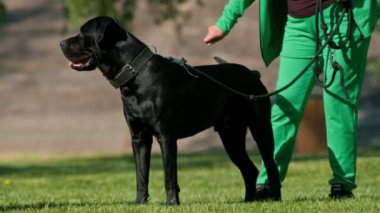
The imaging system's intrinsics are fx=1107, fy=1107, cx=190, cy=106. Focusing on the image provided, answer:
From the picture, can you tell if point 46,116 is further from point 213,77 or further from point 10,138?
point 213,77

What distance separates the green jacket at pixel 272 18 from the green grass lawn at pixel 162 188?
1.29m

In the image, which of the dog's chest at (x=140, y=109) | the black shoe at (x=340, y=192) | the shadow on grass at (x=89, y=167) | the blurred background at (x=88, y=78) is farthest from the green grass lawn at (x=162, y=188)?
the blurred background at (x=88, y=78)

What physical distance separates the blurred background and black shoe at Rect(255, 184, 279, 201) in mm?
9496

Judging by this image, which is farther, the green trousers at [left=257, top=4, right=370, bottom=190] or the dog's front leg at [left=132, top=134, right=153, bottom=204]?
the green trousers at [left=257, top=4, right=370, bottom=190]

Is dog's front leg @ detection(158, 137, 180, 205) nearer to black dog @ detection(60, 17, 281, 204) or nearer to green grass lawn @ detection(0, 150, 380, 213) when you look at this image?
black dog @ detection(60, 17, 281, 204)

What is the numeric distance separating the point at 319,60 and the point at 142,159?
1641 millimetres

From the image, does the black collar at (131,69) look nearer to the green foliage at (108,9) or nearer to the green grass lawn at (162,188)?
the green grass lawn at (162,188)

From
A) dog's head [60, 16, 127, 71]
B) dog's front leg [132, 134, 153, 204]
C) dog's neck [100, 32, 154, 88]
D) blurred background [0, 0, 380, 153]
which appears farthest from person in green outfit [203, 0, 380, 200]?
blurred background [0, 0, 380, 153]

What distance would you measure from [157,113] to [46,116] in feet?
81.4

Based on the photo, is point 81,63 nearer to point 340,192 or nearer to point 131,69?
point 131,69

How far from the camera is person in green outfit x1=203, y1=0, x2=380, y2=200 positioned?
8.71 metres

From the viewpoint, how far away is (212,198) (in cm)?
1006

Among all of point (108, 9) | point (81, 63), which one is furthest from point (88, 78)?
point (81, 63)

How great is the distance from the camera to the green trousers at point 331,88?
873 cm
